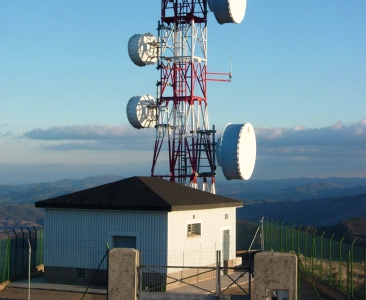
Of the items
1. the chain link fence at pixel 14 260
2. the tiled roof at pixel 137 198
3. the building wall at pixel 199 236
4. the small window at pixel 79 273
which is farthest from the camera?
the chain link fence at pixel 14 260

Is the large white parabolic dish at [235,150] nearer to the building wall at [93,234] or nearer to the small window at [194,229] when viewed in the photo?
the small window at [194,229]

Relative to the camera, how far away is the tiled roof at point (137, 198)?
81.3 ft

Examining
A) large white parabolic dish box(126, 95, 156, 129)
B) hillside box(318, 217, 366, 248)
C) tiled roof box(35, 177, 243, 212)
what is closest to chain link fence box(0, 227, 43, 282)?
tiled roof box(35, 177, 243, 212)

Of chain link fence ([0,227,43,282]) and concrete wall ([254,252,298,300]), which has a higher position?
concrete wall ([254,252,298,300])

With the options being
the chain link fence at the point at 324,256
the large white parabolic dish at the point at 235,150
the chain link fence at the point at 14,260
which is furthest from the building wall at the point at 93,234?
the large white parabolic dish at the point at 235,150

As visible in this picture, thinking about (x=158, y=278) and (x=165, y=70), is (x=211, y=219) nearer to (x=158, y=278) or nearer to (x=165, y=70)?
(x=158, y=278)

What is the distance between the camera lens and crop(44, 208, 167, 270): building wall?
80.9 ft

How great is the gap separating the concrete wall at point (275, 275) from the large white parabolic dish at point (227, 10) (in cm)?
1780

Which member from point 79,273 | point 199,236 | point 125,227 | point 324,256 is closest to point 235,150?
point 199,236

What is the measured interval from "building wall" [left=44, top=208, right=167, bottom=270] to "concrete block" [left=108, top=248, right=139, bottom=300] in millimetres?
5658

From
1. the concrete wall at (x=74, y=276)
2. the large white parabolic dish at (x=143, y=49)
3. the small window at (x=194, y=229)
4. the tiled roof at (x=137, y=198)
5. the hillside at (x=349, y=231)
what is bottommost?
the hillside at (x=349, y=231)

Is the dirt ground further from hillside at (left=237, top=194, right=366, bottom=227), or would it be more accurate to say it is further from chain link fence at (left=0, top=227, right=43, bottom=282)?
hillside at (left=237, top=194, right=366, bottom=227)

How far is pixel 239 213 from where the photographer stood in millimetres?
170500

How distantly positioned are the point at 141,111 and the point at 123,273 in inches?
691
